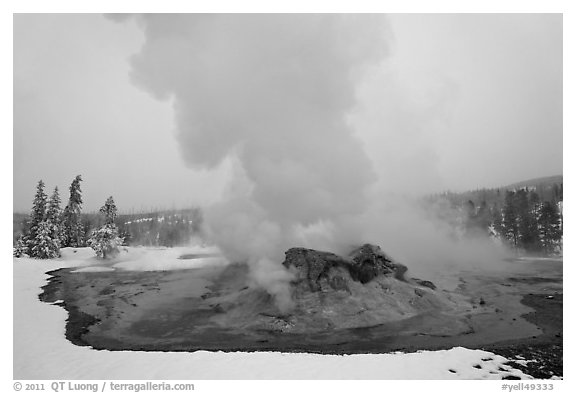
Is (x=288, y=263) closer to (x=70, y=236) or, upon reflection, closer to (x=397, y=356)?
(x=397, y=356)

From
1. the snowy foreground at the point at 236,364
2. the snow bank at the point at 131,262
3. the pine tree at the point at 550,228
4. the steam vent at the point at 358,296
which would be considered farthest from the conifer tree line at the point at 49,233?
the pine tree at the point at 550,228

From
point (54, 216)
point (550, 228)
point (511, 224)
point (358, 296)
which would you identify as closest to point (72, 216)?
point (54, 216)

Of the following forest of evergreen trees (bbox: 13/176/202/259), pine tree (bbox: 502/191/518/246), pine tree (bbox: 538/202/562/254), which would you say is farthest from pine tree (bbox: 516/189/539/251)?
forest of evergreen trees (bbox: 13/176/202/259)

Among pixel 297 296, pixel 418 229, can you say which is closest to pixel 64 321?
pixel 297 296

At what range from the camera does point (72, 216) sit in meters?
70.7

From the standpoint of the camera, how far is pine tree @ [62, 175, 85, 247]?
222ft

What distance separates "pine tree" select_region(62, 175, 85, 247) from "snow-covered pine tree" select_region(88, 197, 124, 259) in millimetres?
11714

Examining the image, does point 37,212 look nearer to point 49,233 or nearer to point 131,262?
point 49,233

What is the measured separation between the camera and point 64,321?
20.9 meters

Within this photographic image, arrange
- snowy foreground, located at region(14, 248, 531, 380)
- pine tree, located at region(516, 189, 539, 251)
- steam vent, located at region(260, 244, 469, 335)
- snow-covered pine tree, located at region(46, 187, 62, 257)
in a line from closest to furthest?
1. snowy foreground, located at region(14, 248, 531, 380)
2. steam vent, located at region(260, 244, 469, 335)
3. snow-covered pine tree, located at region(46, 187, 62, 257)
4. pine tree, located at region(516, 189, 539, 251)

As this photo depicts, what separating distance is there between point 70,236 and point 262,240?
6231 centimetres

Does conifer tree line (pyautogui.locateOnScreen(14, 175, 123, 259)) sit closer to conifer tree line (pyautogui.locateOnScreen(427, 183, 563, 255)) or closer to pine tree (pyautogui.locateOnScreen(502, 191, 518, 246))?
conifer tree line (pyautogui.locateOnScreen(427, 183, 563, 255))

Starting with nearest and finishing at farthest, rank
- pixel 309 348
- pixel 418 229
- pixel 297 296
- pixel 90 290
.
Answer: pixel 309 348 < pixel 297 296 < pixel 90 290 < pixel 418 229

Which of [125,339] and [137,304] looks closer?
[125,339]
